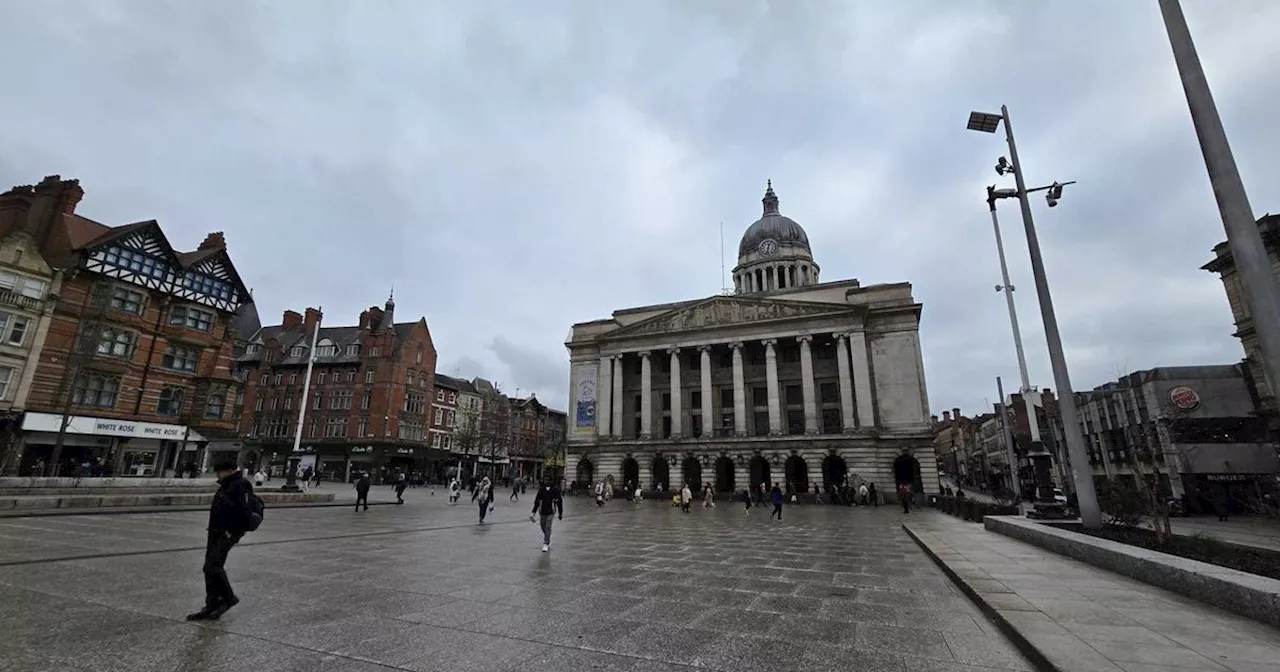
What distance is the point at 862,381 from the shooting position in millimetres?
49750

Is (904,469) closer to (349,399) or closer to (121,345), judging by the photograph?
(349,399)

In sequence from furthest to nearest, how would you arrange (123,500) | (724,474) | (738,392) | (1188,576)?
(724,474) → (738,392) → (123,500) → (1188,576)

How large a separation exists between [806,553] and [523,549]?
6.92m

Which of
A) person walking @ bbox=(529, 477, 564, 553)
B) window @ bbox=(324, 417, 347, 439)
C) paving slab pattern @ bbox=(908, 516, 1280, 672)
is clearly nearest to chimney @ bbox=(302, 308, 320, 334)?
window @ bbox=(324, 417, 347, 439)

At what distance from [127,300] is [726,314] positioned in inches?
1843

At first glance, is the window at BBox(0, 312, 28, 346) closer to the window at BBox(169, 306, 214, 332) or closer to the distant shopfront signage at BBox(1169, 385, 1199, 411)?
the window at BBox(169, 306, 214, 332)

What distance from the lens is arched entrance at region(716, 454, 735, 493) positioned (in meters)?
52.5

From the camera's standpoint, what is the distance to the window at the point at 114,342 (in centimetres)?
3108

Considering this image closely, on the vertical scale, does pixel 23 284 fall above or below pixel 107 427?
above

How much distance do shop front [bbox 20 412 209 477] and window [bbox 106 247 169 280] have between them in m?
9.03

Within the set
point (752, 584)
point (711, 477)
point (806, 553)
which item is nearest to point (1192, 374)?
point (711, 477)

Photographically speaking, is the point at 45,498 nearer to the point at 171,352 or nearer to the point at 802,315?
the point at 171,352

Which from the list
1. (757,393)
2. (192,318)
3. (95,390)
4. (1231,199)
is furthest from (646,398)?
(1231,199)

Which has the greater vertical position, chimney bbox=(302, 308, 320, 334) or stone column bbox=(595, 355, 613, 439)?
chimney bbox=(302, 308, 320, 334)
